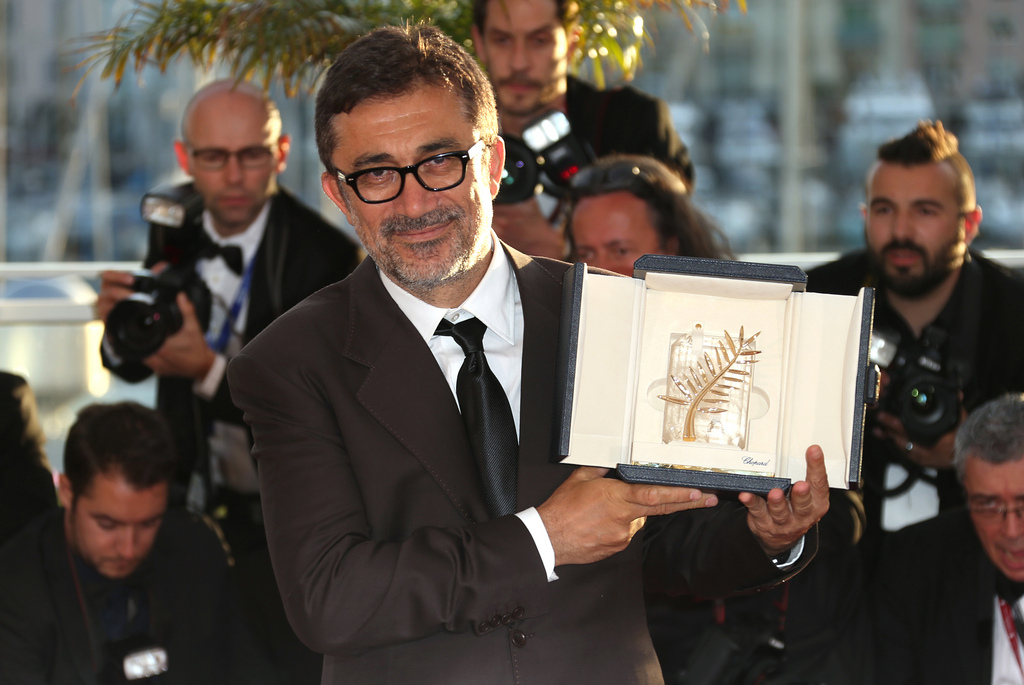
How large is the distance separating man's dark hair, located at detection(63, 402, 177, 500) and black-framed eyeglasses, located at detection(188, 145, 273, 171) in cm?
74

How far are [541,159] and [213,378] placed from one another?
1.08m

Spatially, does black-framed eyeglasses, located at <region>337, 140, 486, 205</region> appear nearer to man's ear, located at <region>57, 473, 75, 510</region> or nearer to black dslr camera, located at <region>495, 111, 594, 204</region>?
black dslr camera, located at <region>495, 111, 594, 204</region>

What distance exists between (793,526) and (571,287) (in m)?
0.42

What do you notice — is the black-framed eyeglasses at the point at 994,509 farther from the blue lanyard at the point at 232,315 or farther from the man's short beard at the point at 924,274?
the blue lanyard at the point at 232,315

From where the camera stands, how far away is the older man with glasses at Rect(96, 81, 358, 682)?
301 centimetres

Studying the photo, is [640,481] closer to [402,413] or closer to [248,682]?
[402,413]

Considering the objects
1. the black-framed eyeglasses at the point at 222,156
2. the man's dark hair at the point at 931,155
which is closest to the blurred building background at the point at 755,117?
the black-framed eyeglasses at the point at 222,156

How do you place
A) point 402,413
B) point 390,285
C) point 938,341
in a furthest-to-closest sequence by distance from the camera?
point 938,341 < point 390,285 < point 402,413

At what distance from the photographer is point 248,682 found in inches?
111

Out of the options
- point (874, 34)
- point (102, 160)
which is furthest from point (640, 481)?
point (874, 34)

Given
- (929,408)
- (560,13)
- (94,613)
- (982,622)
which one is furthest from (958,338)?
(94,613)

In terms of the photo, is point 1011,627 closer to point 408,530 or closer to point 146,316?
point 408,530

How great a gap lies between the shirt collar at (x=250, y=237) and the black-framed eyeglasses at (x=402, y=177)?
173cm

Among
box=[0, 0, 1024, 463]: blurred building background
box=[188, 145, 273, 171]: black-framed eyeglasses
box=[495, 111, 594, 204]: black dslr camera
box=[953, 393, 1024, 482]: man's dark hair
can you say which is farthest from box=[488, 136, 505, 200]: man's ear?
box=[0, 0, 1024, 463]: blurred building background
